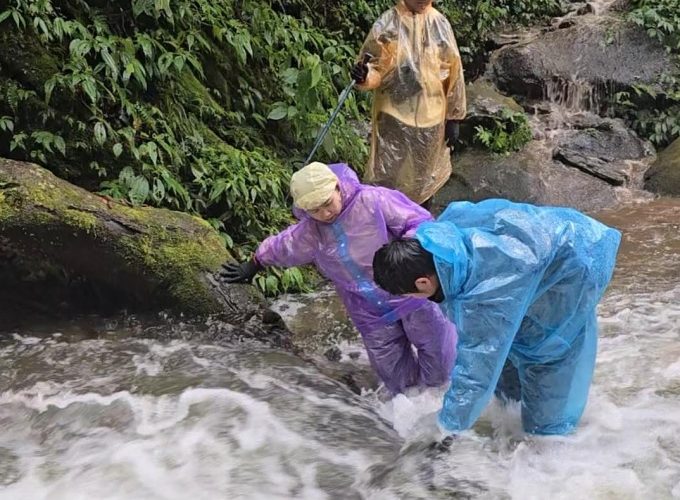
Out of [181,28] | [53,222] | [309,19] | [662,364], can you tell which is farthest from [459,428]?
[309,19]

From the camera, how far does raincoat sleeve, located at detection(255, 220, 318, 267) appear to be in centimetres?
340

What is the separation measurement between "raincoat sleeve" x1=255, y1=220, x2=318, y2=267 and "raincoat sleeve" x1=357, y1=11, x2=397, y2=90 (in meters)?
1.74

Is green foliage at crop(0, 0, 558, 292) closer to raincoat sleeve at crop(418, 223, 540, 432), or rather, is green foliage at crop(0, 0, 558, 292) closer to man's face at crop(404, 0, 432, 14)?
man's face at crop(404, 0, 432, 14)

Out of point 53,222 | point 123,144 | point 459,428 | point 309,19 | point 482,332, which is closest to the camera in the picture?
point 482,332

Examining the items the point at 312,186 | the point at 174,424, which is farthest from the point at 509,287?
the point at 174,424

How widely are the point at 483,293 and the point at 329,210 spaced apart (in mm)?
1004

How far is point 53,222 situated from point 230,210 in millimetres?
1666

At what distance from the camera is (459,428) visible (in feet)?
8.47

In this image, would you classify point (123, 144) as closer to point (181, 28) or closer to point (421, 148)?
point (181, 28)

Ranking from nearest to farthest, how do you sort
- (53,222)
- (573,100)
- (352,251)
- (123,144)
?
(352,251)
(53,222)
(123,144)
(573,100)

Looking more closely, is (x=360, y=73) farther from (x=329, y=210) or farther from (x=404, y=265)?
(x=404, y=265)

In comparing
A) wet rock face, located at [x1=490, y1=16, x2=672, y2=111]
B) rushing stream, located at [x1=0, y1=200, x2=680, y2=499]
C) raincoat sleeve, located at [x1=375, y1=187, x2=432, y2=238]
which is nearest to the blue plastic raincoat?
rushing stream, located at [x1=0, y1=200, x2=680, y2=499]

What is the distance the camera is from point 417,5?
4.78m

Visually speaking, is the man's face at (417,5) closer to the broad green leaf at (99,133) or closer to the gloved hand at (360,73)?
the gloved hand at (360,73)
